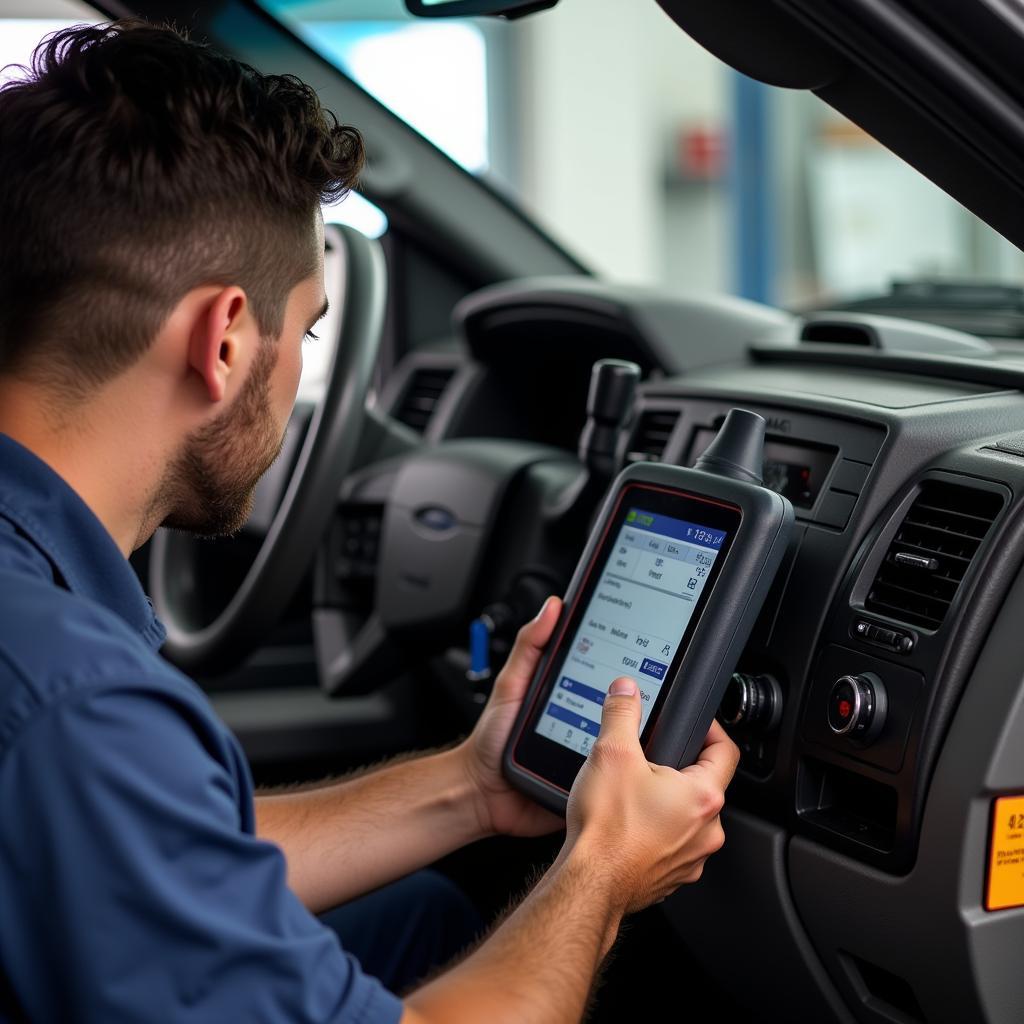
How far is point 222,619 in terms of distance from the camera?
165 cm

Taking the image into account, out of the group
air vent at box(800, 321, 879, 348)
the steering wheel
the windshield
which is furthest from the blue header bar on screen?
the windshield

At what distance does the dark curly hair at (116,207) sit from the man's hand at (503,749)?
0.43 meters

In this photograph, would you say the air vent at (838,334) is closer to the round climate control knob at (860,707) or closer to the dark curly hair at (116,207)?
the round climate control knob at (860,707)

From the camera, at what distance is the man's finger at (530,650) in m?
1.22

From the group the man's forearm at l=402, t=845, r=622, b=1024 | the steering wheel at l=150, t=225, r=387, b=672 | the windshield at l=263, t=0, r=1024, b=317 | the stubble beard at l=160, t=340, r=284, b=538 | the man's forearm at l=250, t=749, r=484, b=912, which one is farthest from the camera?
the windshield at l=263, t=0, r=1024, b=317

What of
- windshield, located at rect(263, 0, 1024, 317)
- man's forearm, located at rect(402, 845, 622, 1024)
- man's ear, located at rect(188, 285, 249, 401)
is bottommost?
man's forearm, located at rect(402, 845, 622, 1024)

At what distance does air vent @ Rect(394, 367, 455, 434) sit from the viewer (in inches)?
83.0

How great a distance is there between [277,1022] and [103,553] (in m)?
0.32

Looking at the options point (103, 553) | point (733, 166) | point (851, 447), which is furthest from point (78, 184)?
point (733, 166)

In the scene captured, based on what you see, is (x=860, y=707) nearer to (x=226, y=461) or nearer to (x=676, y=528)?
(x=676, y=528)

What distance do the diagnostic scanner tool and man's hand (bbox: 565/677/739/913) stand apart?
1.2 inches

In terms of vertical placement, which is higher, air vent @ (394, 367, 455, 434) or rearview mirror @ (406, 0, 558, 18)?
rearview mirror @ (406, 0, 558, 18)

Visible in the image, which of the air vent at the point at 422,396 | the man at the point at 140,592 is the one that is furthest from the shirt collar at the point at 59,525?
the air vent at the point at 422,396

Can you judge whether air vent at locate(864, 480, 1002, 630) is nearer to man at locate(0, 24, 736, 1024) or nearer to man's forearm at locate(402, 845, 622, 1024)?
man at locate(0, 24, 736, 1024)
